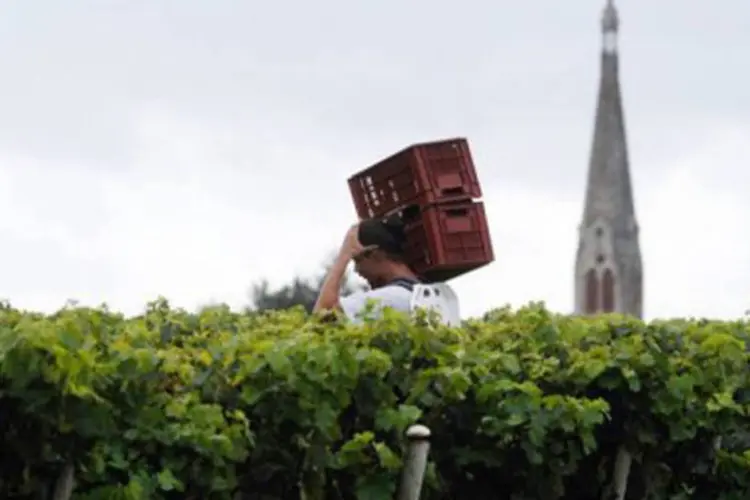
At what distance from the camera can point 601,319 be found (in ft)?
25.1

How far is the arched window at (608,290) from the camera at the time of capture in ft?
288

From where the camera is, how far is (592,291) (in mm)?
88562

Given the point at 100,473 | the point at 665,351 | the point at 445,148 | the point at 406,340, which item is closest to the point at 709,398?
the point at 665,351

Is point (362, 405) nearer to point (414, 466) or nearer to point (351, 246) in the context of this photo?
point (414, 466)

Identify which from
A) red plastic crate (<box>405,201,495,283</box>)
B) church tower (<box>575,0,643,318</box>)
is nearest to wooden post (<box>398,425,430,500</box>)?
red plastic crate (<box>405,201,495,283</box>)

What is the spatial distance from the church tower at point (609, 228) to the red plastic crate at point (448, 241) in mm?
76961

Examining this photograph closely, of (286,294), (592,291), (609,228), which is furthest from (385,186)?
(609,228)

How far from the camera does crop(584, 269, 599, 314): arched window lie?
87.8 metres

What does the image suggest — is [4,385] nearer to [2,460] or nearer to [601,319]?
[2,460]

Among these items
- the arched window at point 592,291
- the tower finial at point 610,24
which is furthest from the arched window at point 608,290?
the tower finial at point 610,24

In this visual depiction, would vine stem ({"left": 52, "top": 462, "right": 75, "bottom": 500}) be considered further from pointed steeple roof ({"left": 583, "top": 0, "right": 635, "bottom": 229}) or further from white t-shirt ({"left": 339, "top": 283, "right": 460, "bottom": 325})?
pointed steeple roof ({"left": 583, "top": 0, "right": 635, "bottom": 229})

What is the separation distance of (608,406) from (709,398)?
0.57 metres

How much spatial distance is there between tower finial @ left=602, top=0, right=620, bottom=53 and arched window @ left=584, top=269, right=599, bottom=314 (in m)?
14.6

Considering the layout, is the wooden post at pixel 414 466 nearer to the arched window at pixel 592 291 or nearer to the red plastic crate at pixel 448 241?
the red plastic crate at pixel 448 241
